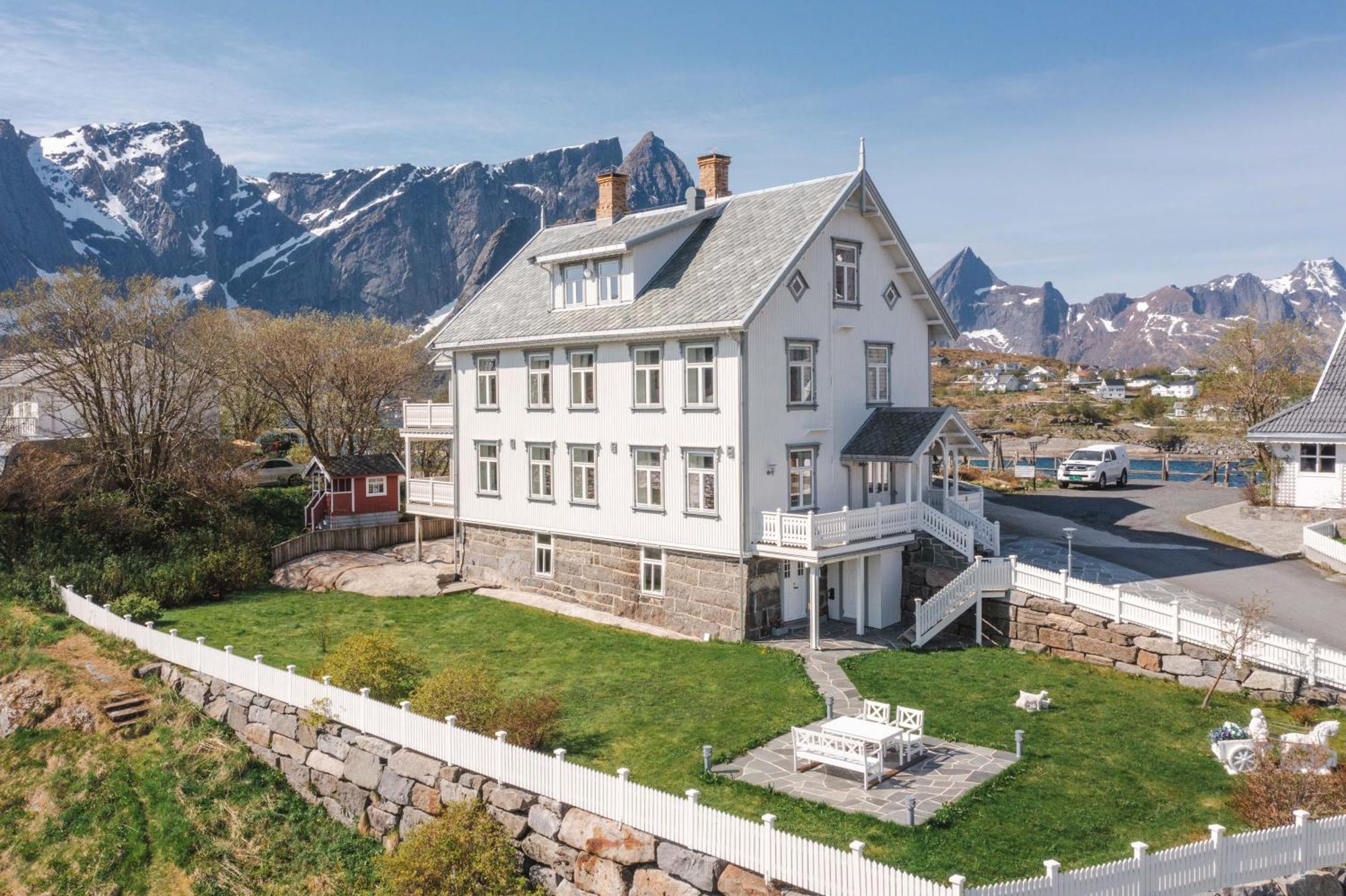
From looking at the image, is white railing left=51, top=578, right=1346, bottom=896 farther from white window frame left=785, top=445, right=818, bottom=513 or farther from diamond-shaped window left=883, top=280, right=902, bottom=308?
diamond-shaped window left=883, top=280, right=902, bottom=308

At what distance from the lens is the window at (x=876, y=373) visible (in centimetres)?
2659

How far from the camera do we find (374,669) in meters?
18.5

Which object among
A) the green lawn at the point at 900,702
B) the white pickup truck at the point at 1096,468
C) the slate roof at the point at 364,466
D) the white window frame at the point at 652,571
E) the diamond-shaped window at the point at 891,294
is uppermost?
the diamond-shaped window at the point at 891,294

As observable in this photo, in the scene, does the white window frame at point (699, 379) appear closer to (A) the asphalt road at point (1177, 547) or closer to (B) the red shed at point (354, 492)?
(A) the asphalt road at point (1177, 547)

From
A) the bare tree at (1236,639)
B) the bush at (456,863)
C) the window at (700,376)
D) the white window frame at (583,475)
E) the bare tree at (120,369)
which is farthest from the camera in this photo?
the bare tree at (120,369)

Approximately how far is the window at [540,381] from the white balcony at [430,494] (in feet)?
17.9

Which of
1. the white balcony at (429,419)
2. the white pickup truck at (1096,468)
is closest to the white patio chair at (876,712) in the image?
the white balcony at (429,419)

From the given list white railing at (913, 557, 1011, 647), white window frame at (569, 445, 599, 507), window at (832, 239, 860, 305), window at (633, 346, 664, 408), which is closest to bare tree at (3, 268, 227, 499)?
white window frame at (569, 445, 599, 507)

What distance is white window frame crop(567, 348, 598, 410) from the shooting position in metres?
26.7

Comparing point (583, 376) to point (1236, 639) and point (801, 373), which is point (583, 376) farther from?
point (1236, 639)

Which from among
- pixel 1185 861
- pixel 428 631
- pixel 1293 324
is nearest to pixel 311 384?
pixel 428 631

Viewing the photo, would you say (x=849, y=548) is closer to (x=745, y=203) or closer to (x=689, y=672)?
(x=689, y=672)

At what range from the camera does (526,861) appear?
14.6 metres

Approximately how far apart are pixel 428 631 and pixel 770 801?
562 inches
